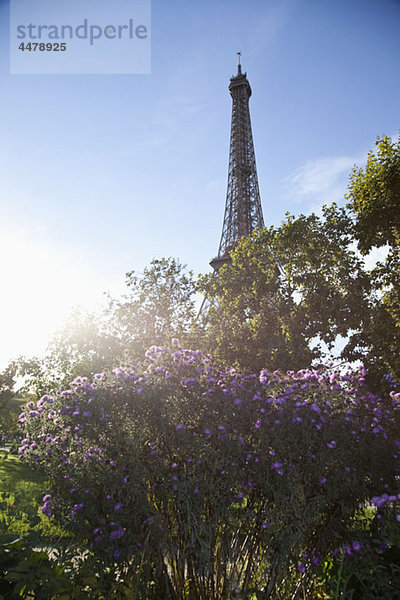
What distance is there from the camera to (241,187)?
41.1 metres

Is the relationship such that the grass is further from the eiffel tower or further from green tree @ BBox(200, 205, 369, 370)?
the eiffel tower

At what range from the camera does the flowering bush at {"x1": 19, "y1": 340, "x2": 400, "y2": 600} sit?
12.2 feet

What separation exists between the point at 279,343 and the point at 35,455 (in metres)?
8.29

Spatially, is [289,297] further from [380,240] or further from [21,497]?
[21,497]

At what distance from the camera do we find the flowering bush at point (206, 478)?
3709 millimetres

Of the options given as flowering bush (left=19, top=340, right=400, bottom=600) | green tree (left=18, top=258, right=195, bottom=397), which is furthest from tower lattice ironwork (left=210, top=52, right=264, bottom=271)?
flowering bush (left=19, top=340, right=400, bottom=600)

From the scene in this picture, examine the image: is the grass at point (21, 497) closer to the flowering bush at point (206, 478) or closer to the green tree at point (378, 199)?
the flowering bush at point (206, 478)

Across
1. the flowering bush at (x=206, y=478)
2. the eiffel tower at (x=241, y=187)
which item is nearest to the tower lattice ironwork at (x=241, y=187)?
the eiffel tower at (x=241, y=187)

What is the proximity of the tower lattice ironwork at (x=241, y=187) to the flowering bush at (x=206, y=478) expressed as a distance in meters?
33.6

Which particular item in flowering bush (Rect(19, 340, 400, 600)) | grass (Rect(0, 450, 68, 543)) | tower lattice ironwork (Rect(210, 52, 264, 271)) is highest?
tower lattice ironwork (Rect(210, 52, 264, 271))

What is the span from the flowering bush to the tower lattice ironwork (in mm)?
33621

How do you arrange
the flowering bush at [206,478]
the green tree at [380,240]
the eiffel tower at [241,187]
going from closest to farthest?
the flowering bush at [206,478], the green tree at [380,240], the eiffel tower at [241,187]

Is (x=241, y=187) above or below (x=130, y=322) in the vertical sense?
above

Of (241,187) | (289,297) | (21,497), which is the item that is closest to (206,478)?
(21,497)
